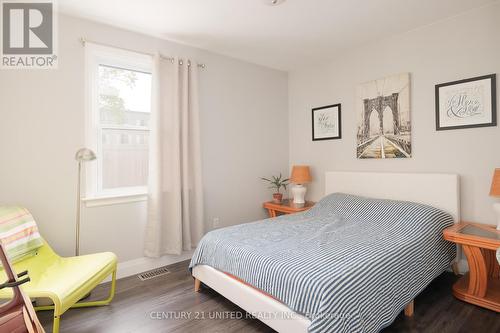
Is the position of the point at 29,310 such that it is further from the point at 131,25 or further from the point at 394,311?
the point at 131,25

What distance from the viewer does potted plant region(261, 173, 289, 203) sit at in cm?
385

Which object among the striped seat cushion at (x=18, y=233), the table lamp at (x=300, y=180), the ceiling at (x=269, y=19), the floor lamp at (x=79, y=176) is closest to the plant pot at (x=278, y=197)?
the table lamp at (x=300, y=180)

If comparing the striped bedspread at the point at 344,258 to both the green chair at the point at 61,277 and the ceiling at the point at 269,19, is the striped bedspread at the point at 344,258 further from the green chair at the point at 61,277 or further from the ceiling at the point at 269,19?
the ceiling at the point at 269,19

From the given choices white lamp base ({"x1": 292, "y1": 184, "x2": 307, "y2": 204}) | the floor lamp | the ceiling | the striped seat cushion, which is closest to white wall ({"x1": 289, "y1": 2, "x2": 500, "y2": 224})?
the ceiling

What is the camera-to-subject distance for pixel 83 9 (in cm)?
243

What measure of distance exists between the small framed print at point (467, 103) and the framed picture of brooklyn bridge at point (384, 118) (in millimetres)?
308

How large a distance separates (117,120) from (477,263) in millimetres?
3467

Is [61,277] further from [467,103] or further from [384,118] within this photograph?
[467,103]

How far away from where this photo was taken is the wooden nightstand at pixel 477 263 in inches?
80.5

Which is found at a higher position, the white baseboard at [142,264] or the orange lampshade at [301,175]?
the orange lampshade at [301,175]

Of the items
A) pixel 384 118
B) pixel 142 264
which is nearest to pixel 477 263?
pixel 384 118

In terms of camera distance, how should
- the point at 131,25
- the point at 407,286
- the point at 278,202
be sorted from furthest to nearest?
1. the point at 278,202
2. the point at 131,25
3. the point at 407,286

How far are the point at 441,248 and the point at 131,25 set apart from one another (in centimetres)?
358

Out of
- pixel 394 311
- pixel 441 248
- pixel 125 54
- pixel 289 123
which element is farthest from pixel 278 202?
pixel 125 54
